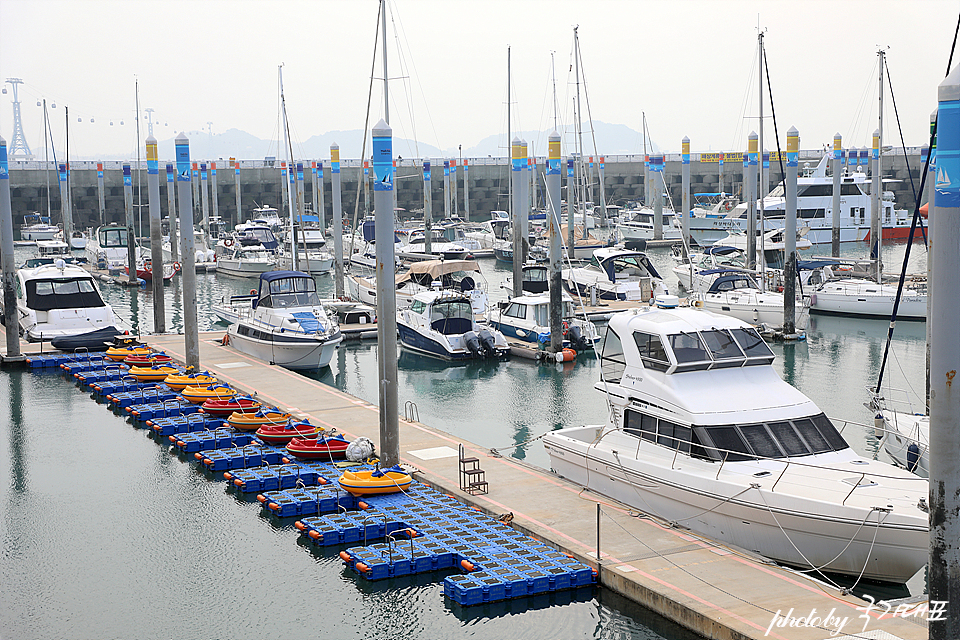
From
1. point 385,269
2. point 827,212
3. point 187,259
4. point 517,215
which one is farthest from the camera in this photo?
point 827,212

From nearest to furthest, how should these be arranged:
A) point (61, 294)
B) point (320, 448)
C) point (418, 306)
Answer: point (320, 448) < point (61, 294) < point (418, 306)

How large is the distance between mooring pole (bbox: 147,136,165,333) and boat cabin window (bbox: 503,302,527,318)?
39.7 ft

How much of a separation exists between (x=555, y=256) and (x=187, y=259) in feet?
36.0

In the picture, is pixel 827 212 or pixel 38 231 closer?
pixel 827 212

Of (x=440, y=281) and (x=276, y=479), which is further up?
(x=440, y=281)

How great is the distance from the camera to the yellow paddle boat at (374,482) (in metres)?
18.1

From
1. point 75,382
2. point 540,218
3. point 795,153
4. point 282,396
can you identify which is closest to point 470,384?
point 282,396

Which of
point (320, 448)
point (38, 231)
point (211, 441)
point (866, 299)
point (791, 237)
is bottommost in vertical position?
point (211, 441)

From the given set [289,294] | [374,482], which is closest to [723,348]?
[374,482]

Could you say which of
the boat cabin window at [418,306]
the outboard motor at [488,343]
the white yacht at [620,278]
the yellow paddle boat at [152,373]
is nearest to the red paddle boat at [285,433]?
the yellow paddle boat at [152,373]

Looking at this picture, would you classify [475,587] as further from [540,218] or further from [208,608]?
[540,218]

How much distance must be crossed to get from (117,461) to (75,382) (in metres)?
9.02

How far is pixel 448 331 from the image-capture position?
1356 inches

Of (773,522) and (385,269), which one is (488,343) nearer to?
(385,269)
